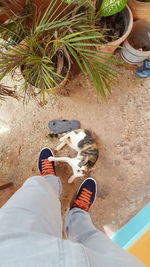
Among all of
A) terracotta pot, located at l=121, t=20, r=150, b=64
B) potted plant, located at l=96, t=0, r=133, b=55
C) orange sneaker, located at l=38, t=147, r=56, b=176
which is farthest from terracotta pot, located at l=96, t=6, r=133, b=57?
orange sneaker, located at l=38, t=147, r=56, b=176

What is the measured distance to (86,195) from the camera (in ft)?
4.04

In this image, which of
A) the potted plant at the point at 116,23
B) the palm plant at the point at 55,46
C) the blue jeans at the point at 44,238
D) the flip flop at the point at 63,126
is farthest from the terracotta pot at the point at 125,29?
the blue jeans at the point at 44,238

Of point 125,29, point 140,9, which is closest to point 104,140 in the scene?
point 125,29

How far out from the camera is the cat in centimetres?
126

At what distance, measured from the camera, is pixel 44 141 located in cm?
140

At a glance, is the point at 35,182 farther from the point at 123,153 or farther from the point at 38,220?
the point at 123,153

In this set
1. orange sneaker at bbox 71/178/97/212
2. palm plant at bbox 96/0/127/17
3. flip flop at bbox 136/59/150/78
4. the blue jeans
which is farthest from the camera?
flip flop at bbox 136/59/150/78

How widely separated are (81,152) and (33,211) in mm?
618

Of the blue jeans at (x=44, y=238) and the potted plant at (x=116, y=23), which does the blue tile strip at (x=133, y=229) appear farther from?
the potted plant at (x=116, y=23)

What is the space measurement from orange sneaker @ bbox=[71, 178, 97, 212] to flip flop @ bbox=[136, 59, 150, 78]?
814mm

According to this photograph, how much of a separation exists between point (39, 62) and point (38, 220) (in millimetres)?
666

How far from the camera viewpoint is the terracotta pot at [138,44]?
1.24 m

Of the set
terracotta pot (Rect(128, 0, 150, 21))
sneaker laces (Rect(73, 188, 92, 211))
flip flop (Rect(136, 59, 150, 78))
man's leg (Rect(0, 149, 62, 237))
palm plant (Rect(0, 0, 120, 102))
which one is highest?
terracotta pot (Rect(128, 0, 150, 21))

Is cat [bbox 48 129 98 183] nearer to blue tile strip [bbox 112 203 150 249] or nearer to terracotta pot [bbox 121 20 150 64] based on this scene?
blue tile strip [bbox 112 203 150 249]
